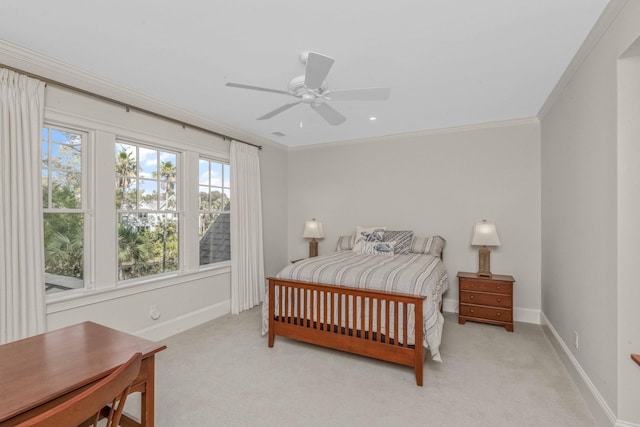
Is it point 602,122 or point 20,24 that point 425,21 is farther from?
point 20,24

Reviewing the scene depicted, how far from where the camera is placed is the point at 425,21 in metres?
1.96

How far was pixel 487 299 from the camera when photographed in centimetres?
367

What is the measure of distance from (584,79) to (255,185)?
3.76m

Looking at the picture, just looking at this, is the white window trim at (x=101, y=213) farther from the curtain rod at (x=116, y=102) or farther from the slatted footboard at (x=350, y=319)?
the slatted footboard at (x=350, y=319)

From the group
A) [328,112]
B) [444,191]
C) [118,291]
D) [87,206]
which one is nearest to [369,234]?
[444,191]

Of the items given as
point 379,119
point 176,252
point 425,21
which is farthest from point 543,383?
point 176,252


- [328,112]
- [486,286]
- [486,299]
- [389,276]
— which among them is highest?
[328,112]

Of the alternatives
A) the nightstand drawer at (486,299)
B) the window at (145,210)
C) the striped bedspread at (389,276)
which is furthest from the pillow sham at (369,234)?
the window at (145,210)

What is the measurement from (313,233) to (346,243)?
0.59 m

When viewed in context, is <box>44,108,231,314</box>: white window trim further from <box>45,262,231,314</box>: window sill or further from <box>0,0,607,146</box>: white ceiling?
<box>0,0,607,146</box>: white ceiling

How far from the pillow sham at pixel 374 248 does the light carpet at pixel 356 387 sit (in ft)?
4.01

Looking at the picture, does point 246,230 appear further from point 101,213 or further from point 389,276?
point 389,276

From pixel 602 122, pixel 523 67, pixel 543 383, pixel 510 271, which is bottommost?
pixel 543 383

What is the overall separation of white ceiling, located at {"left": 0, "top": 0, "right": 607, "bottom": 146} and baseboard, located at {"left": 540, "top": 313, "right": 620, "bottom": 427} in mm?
2411
